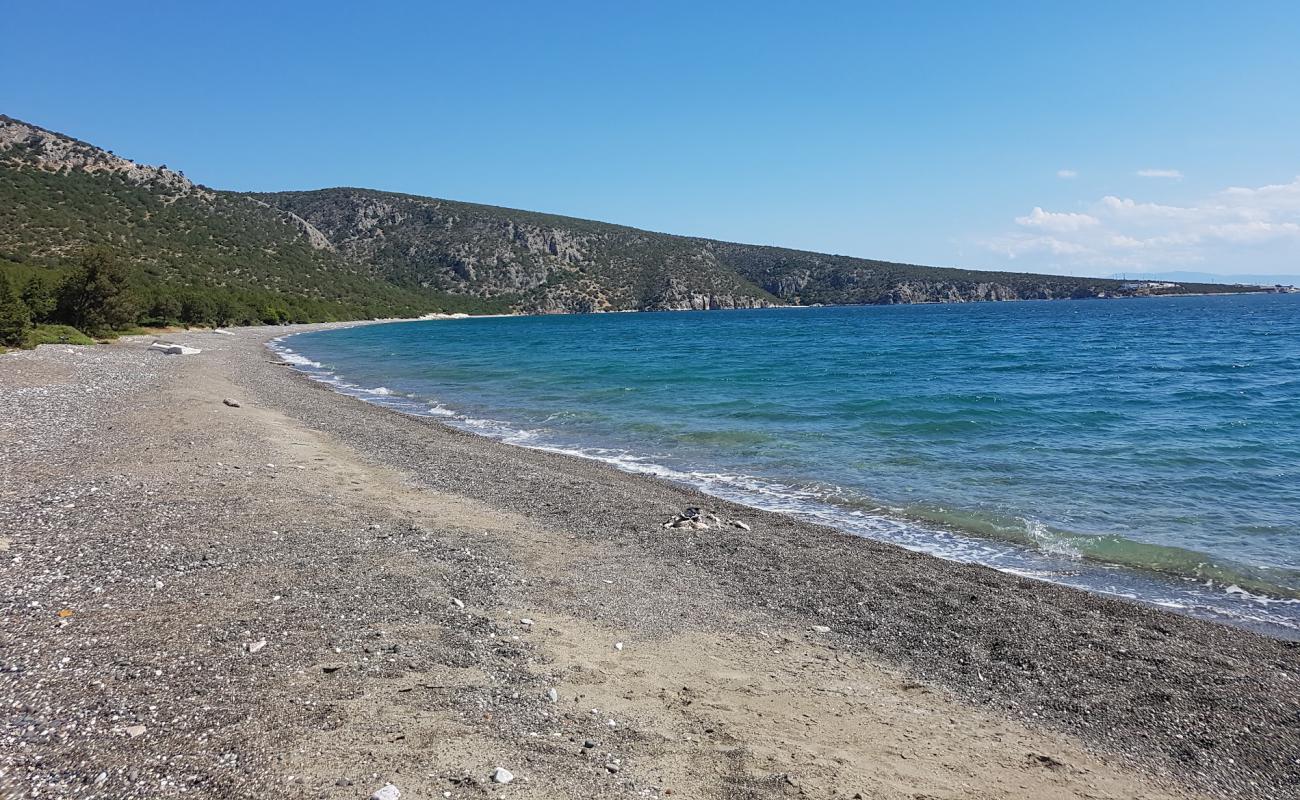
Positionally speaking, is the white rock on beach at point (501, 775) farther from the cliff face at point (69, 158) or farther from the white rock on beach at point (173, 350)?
the cliff face at point (69, 158)

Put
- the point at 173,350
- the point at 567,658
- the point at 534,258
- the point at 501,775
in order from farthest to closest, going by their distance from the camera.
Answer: the point at 534,258, the point at 173,350, the point at 567,658, the point at 501,775

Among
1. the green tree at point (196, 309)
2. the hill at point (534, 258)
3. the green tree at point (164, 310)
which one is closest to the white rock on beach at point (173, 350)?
the green tree at point (164, 310)

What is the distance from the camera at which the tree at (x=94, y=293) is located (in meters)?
40.6

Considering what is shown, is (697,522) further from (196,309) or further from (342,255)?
(342,255)

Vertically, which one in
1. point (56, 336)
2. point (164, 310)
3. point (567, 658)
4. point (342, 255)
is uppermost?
point (342, 255)

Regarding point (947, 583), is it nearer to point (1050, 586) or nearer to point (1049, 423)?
point (1050, 586)

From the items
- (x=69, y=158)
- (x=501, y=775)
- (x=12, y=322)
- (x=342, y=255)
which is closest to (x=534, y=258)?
(x=342, y=255)

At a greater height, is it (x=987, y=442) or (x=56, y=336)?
(x=56, y=336)

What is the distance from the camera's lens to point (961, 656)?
716cm

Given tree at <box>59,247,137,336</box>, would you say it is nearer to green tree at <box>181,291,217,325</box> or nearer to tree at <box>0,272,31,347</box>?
tree at <box>0,272,31,347</box>

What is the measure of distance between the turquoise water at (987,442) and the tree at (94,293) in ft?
37.2

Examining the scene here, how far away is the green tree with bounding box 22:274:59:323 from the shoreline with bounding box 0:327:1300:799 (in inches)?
1370

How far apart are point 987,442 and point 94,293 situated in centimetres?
4971

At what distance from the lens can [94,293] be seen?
1646 inches
